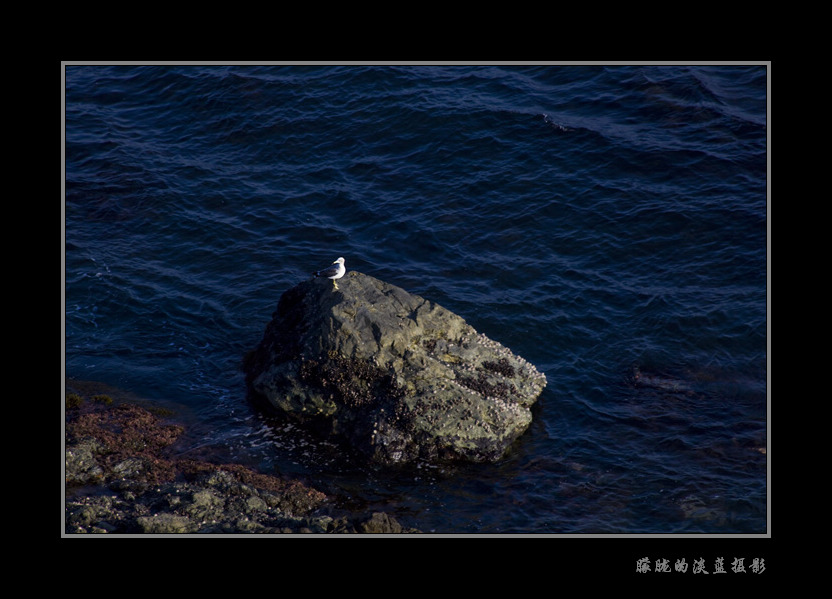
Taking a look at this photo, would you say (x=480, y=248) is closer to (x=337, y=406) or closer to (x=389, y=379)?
(x=389, y=379)

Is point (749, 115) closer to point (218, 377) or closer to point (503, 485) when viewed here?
point (503, 485)

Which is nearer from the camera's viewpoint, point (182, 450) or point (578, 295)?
point (182, 450)

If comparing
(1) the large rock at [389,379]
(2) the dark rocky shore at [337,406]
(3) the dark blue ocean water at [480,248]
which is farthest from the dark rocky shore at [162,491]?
(1) the large rock at [389,379]

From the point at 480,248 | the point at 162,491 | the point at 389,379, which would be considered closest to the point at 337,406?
the point at 389,379

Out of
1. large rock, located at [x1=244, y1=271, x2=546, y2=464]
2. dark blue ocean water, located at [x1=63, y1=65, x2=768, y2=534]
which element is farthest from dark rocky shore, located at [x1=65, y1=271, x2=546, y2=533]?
dark blue ocean water, located at [x1=63, y1=65, x2=768, y2=534]

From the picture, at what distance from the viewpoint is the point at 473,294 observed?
2984 cm

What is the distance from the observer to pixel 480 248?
3234cm

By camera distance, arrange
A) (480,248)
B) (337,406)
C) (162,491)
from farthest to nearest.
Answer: (480,248)
(337,406)
(162,491)

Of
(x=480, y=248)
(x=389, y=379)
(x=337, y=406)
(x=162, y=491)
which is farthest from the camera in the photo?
(x=480, y=248)

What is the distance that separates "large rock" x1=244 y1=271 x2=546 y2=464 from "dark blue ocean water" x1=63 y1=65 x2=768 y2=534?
77 cm

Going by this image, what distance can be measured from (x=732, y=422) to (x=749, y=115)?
18.3 meters

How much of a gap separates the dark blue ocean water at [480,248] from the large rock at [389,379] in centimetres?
77

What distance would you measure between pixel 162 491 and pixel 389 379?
6795 mm

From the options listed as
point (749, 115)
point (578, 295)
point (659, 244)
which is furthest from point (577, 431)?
point (749, 115)
